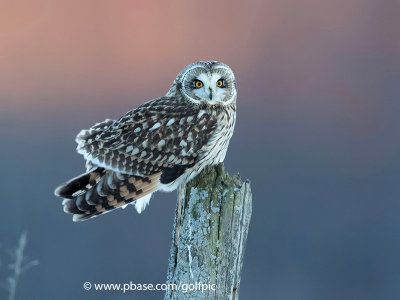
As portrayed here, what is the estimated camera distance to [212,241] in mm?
3654

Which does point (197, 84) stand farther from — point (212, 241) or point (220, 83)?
point (212, 241)

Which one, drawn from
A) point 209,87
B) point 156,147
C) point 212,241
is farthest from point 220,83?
point 212,241

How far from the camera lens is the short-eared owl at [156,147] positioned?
414 cm

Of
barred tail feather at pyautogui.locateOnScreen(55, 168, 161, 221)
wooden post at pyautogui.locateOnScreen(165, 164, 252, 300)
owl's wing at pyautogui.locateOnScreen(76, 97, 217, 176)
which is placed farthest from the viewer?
owl's wing at pyautogui.locateOnScreen(76, 97, 217, 176)

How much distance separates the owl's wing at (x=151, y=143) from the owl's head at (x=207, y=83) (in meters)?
0.15

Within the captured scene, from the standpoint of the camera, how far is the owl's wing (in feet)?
13.8

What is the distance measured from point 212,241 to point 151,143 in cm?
86

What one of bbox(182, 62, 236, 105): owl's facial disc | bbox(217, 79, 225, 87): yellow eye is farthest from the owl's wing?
bbox(217, 79, 225, 87): yellow eye

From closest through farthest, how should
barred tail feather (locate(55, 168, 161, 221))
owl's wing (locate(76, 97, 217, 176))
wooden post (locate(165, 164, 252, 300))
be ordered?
wooden post (locate(165, 164, 252, 300)), barred tail feather (locate(55, 168, 161, 221)), owl's wing (locate(76, 97, 217, 176))

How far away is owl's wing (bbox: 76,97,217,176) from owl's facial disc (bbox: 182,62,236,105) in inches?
5.9

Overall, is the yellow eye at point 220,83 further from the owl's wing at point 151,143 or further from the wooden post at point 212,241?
the wooden post at point 212,241

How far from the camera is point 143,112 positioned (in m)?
4.25

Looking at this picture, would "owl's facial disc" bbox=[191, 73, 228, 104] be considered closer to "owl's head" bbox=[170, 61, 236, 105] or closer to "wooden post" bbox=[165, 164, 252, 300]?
"owl's head" bbox=[170, 61, 236, 105]

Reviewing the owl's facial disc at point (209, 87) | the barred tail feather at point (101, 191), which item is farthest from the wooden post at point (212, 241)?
the owl's facial disc at point (209, 87)
